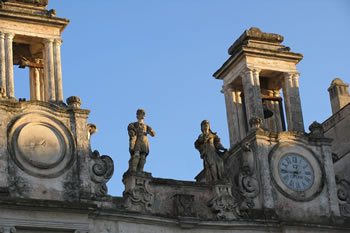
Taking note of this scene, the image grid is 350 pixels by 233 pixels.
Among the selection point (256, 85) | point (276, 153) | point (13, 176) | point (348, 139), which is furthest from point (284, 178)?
point (13, 176)

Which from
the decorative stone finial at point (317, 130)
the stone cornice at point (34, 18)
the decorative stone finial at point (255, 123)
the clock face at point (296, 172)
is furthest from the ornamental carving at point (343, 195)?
the stone cornice at point (34, 18)

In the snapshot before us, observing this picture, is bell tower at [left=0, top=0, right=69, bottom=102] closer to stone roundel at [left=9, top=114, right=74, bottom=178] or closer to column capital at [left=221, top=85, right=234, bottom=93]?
stone roundel at [left=9, top=114, right=74, bottom=178]

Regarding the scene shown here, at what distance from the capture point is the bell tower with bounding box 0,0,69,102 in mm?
23484

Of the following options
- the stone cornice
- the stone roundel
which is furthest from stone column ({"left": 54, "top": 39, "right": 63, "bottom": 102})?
the stone roundel

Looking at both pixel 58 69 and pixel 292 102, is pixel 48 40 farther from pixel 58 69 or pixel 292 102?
pixel 292 102

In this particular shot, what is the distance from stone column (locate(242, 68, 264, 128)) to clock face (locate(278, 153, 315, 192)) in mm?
1156

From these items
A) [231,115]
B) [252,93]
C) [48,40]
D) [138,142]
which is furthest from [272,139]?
[48,40]

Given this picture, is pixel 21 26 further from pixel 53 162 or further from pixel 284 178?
pixel 284 178

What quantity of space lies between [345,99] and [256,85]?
6.28 meters

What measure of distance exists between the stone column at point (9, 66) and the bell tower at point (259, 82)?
5.37 metres

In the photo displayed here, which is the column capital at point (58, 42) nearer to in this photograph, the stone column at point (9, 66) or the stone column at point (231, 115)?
the stone column at point (9, 66)

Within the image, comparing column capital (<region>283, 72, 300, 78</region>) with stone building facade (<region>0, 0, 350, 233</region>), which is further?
column capital (<region>283, 72, 300, 78</region>)

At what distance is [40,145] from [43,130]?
1.06ft

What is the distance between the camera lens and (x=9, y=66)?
23.5 metres
